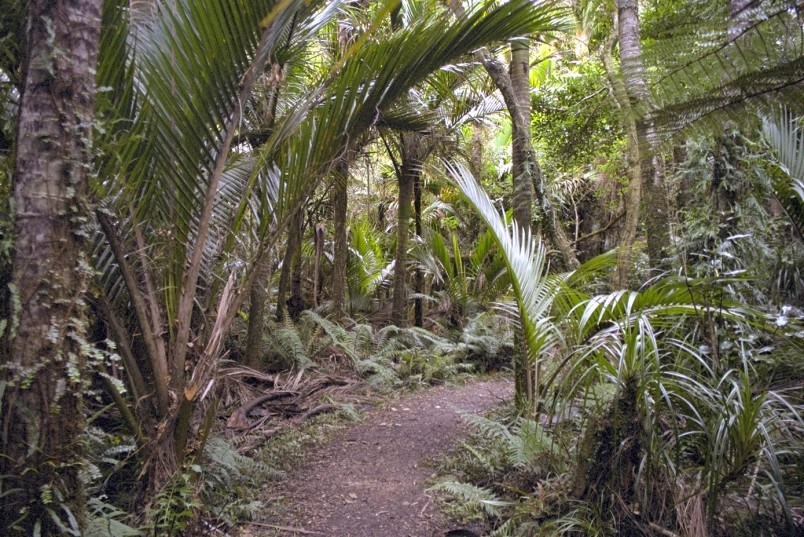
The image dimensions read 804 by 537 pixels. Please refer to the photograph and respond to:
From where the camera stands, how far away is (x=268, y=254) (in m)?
3.45

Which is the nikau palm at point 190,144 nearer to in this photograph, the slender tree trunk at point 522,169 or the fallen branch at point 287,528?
the fallen branch at point 287,528

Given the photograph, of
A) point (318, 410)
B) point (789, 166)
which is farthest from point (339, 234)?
point (789, 166)

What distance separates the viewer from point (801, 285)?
3705mm

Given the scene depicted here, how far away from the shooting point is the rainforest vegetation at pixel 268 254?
6.11 feet

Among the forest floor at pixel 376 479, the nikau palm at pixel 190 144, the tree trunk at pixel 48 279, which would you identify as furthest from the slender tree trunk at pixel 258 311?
the tree trunk at pixel 48 279

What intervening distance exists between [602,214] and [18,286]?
1308 centimetres

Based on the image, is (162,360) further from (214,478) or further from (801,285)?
(801,285)

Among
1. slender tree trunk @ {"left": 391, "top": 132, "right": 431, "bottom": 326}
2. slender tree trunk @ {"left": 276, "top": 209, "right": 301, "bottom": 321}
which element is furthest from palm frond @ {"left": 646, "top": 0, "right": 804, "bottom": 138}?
slender tree trunk @ {"left": 391, "top": 132, "right": 431, "bottom": 326}

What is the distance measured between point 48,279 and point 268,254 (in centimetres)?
165

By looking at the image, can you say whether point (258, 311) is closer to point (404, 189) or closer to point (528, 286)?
point (404, 189)

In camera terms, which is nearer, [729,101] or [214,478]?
[729,101]

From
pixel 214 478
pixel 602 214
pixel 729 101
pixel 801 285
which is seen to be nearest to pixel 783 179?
pixel 801 285

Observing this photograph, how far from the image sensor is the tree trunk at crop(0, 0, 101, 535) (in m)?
1.79

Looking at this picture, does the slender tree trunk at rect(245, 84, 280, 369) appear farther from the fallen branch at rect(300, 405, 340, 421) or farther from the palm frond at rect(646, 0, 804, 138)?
the palm frond at rect(646, 0, 804, 138)
